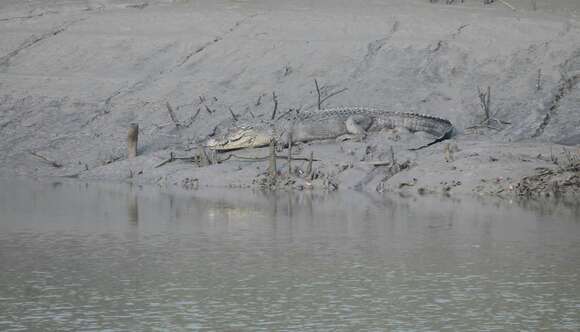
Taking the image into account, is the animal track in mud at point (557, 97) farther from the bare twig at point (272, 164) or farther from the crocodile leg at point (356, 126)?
the bare twig at point (272, 164)

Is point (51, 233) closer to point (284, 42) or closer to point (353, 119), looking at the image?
point (353, 119)

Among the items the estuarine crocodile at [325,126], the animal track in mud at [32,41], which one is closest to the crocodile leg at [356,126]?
the estuarine crocodile at [325,126]

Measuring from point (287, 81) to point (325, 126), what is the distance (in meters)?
2.99

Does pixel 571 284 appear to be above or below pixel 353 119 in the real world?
below

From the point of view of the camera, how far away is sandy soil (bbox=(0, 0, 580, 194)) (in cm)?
1867

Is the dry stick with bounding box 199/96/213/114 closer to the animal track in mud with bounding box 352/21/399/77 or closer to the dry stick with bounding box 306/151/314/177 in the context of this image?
the animal track in mud with bounding box 352/21/399/77

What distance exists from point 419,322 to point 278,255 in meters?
3.17

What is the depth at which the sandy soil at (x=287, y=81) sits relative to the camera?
18.7 meters

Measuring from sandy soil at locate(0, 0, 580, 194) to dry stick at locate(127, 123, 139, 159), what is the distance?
0.33 m

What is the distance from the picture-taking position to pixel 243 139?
2006 centimetres

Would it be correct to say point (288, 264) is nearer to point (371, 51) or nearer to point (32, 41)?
point (371, 51)

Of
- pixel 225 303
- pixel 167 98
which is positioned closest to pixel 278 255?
pixel 225 303

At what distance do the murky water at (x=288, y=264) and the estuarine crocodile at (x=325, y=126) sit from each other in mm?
3314

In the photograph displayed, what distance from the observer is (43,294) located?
31.2 ft
